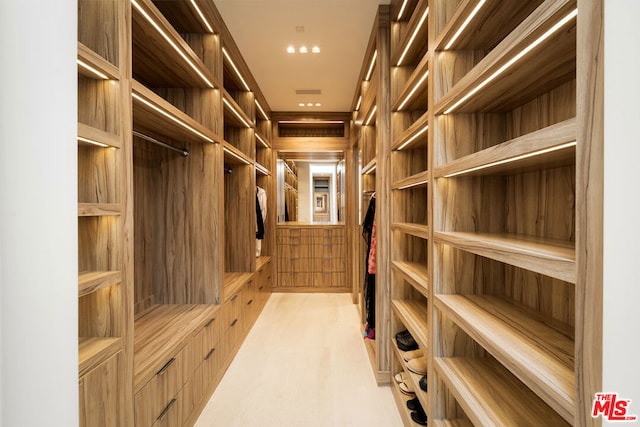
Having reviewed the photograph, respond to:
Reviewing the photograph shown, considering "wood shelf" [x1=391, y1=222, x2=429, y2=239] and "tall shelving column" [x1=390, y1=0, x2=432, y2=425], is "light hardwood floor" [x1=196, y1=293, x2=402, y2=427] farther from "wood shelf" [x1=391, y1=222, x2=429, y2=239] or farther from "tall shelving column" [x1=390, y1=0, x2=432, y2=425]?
"wood shelf" [x1=391, y1=222, x2=429, y2=239]

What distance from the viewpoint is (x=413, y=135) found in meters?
1.74

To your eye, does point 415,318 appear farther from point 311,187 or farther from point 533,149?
point 311,187

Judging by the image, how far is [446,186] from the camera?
1398 mm

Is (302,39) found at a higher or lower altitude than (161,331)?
higher

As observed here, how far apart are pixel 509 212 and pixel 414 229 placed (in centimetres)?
47

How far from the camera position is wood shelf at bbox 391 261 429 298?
1.57m

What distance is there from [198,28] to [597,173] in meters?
2.45

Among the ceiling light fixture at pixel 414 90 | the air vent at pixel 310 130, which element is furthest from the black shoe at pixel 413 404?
the air vent at pixel 310 130

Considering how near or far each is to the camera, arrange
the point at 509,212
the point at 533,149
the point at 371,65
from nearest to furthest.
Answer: the point at 533,149
the point at 509,212
the point at 371,65

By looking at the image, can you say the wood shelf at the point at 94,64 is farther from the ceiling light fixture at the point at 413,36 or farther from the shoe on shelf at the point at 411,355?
the shoe on shelf at the point at 411,355

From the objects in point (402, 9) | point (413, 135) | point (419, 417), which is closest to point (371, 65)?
point (402, 9)

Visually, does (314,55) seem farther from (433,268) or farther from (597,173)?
(597,173)
